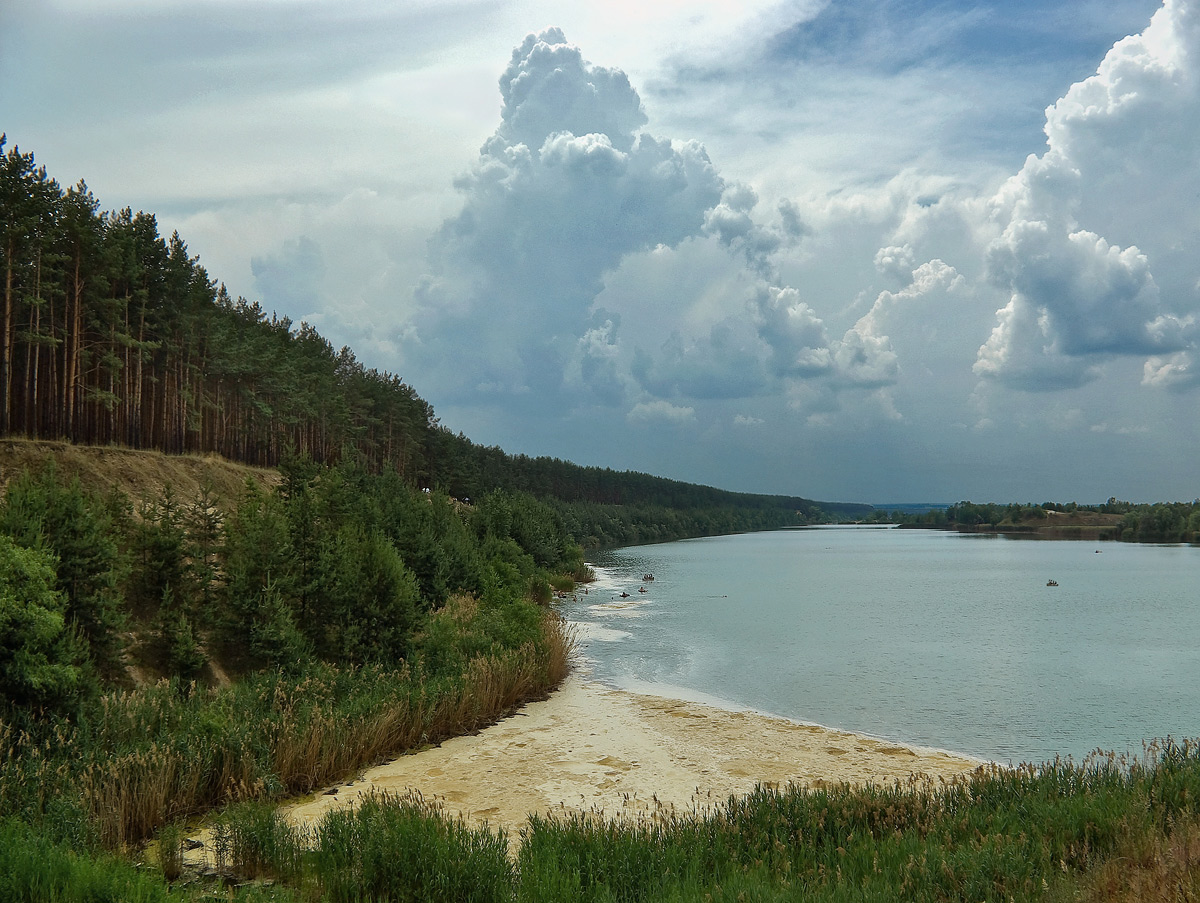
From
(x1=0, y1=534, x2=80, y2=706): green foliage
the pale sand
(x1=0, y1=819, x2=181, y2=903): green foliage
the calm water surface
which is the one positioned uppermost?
(x1=0, y1=534, x2=80, y2=706): green foliage

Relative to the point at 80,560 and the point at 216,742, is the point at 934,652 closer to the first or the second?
the point at 216,742

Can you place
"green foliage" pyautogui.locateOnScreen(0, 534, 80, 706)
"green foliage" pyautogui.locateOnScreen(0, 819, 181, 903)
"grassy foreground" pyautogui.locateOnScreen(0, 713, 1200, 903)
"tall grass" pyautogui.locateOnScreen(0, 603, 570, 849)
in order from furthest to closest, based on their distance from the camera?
1. "green foliage" pyautogui.locateOnScreen(0, 534, 80, 706)
2. "tall grass" pyautogui.locateOnScreen(0, 603, 570, 849)
3. "grassy foreground" pyautogui.locateOnScreen(0, 713, 1200, 903)
4. "green foliage" pyautogui.locateOnScreen(0, 819, 181, 903)

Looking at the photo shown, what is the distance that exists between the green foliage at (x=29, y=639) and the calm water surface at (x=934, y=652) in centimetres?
1803

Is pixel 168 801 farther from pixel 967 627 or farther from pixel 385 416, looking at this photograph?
pixel 385 416

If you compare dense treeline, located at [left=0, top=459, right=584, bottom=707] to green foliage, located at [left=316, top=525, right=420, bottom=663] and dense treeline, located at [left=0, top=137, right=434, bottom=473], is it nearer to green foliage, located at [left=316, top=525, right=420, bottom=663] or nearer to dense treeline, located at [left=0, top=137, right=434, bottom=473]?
green foliage, located at [left=316, top=525, right=420, bottom=663]

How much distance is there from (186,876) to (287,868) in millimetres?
1631

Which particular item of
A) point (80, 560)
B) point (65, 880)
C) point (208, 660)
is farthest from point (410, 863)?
point (208, 660)

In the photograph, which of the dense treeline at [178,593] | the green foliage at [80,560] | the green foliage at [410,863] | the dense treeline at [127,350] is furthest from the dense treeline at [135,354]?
the green foliage at [410,863]

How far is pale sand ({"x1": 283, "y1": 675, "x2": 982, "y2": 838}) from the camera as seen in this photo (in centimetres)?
1527

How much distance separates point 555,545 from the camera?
235ft

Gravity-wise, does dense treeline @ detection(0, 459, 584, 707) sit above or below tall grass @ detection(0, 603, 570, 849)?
above

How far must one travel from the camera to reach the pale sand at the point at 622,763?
50.1ft

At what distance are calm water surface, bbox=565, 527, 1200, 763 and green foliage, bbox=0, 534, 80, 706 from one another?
18.0 m

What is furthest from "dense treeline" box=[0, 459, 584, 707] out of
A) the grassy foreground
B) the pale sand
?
the grassy foreground
